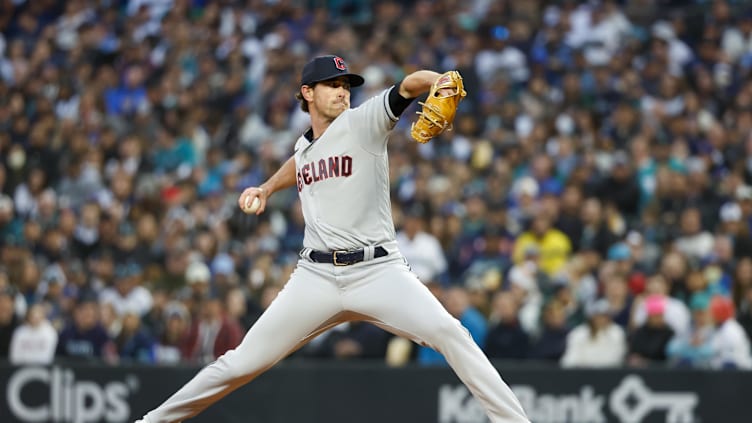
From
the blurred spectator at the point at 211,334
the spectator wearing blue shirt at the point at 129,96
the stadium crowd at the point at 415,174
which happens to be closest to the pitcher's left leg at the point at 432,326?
the stadium crowd at the point at 415,174

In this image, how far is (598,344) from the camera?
33.1ft

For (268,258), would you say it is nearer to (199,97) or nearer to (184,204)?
(184,204)

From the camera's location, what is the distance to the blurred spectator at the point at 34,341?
1164 cm

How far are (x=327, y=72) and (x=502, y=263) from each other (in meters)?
6.23

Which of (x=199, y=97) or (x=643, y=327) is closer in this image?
(x=643, y=327)

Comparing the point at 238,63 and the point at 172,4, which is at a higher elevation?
the point at 172,4

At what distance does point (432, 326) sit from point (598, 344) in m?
4.72

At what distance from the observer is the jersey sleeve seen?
5.59 m

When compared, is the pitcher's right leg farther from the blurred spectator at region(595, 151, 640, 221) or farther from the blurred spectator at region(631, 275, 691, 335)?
the blurred spectator at region(595, 151, 640, 221)

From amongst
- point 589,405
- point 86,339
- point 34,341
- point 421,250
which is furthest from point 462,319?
point 34,341

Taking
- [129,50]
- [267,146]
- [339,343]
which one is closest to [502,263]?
[339,343]


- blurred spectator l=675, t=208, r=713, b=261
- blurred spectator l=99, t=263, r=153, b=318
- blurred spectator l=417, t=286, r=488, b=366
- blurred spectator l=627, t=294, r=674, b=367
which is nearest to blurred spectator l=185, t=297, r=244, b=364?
blurred spectator l=99, t=263, r=153, b=318

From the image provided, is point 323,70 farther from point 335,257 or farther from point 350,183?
point 335,257

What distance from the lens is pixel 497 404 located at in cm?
568
